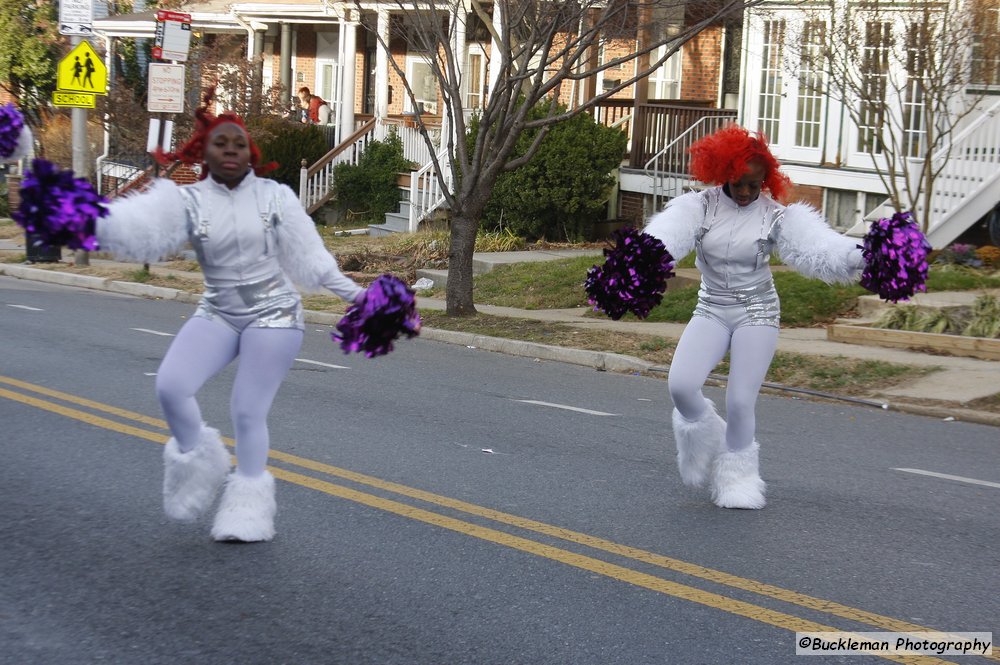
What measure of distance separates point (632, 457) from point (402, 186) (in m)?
18.0

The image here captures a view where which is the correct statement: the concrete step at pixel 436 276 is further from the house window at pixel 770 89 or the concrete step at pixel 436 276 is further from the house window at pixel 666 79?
the house window at pixel 666 79

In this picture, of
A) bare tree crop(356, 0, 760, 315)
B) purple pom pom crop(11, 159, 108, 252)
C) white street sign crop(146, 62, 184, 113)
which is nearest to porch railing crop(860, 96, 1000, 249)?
bare tree crop(356, 0, 760, 315)

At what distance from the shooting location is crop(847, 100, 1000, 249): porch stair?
16781mm

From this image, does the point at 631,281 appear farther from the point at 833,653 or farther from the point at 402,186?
the point at 402,186

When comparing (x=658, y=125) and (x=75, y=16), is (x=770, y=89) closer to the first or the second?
(x=658, y=125)

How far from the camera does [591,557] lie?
574cm

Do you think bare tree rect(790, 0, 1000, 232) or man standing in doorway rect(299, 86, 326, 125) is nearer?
bare tree rect(790, 0, 1000, 232)

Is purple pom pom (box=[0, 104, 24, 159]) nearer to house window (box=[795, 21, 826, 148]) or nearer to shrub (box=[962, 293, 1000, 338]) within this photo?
shrub (box=[962, 293, 1000, 338])

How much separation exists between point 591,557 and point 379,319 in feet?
4.68

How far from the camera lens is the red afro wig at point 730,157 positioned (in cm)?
643

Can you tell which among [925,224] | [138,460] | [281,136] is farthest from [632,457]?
[281,136]

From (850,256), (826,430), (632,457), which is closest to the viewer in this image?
(850,256)

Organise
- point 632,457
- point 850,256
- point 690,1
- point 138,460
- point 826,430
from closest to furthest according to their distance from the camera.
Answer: point 850,256, point 138,460, point 632,457, point 826,430, point 690,1

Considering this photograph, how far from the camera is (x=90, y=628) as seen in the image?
15.8ft
